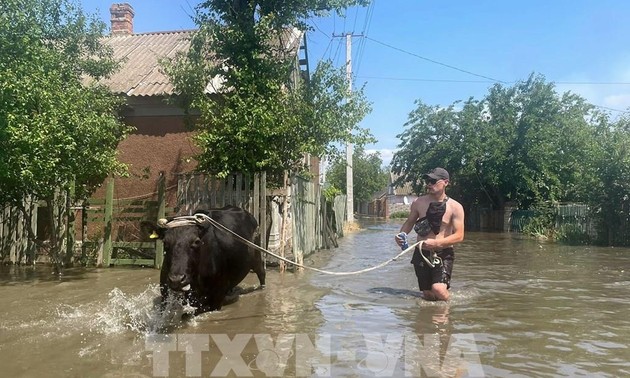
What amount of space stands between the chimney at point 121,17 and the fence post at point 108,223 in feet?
41.7

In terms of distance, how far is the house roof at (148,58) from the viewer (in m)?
13.3

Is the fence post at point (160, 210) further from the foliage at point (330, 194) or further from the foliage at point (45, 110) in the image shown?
the foliage at point (330, 194)

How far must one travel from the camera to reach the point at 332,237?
17375 mm

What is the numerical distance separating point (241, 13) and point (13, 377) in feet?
30.4

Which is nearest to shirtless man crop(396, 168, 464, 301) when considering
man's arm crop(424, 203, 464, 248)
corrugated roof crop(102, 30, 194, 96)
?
man's arm crop(424, 203, 464, 248)

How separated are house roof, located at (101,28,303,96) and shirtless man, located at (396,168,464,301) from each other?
6.52m

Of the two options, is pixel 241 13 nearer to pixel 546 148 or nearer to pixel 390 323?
pixel 390 323

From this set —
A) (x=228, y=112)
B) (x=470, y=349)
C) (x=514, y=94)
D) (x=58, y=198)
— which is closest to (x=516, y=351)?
(x=470, y=349)

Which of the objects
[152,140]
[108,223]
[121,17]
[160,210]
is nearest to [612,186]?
[152,140]

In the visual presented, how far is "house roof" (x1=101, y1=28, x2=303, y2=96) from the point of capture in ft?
43.7

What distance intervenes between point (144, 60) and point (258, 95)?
24.1 feet

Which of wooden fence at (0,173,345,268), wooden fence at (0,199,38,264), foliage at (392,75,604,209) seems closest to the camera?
wooden fence at (0,173,345,268)

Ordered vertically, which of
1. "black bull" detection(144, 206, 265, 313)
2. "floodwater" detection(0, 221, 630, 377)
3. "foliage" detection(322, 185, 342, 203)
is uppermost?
"foliage" detection(322, 185, 342, 203)

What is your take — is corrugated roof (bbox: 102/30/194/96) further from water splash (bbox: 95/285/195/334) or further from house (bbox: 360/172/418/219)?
house (bbox: 360/172/418/219)
